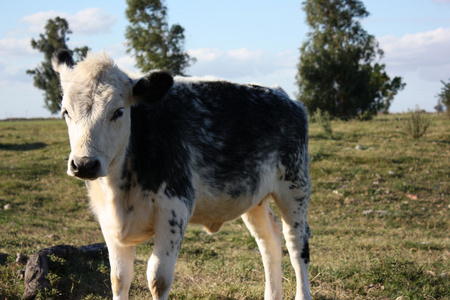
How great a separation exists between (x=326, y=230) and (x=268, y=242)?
476 centimetres

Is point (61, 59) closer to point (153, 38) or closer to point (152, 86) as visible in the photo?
point (152, 86)

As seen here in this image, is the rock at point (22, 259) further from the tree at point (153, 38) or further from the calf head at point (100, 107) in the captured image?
the tree at point (153, 38)

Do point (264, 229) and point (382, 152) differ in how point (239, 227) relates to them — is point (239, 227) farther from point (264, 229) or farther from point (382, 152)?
point (382, 152)

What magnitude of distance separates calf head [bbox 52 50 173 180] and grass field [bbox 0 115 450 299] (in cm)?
243

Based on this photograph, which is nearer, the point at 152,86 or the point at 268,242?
the point at 152,86

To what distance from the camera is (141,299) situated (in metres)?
5.54

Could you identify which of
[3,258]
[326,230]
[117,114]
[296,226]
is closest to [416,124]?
[326,230]

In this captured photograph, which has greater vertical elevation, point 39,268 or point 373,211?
point 39,268

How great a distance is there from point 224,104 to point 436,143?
15.0 m

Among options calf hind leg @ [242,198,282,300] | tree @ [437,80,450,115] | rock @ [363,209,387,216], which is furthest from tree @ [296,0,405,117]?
calf hind leg @ [242,198,282,300]

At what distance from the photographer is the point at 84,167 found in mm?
3600

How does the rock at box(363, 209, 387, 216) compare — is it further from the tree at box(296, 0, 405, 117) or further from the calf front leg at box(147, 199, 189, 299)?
the tree at box(296, 0, 405, 117)

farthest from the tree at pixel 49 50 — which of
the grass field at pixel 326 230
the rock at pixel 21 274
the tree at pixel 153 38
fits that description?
the rock at pixel 21 274

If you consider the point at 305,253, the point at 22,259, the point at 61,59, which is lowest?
the point at 305,253
